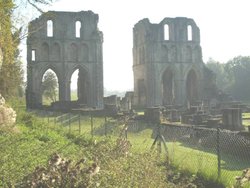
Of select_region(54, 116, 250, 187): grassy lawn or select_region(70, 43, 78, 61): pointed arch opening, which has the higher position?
select_region(70, 43, 78, 61): pointed arch opening

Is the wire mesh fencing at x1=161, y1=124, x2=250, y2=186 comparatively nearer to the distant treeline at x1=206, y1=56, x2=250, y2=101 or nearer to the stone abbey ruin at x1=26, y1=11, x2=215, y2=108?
the stone abbey ruin at x1=26, y1=11, x2=215, y2=108

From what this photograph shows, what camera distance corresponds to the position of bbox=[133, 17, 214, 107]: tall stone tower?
51344 millimetres

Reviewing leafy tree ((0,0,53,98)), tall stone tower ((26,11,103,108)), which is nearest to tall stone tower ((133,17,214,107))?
tall stone tower ((26,11,103,108))

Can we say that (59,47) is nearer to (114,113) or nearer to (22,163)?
(114,113)

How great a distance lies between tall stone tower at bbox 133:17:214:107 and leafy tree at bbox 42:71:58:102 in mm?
20984

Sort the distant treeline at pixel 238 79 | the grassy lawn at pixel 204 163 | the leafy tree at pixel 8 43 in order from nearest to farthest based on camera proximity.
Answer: the grassy lawn at pixel 204 163, the leafy tree at pixel 8 43, the distant treeline at pixel 238 79

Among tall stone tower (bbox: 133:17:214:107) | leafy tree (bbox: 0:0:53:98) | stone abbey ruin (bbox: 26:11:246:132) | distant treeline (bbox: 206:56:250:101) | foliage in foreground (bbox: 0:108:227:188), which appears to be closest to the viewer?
foliage in foreground (bbox: 0:108:227:188)

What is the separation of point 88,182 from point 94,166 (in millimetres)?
185

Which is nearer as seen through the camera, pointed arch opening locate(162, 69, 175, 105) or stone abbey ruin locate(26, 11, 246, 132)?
stone abbey ruin locate(26, 11, 246, 132)

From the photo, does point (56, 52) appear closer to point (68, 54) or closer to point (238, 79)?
point (68, 54)

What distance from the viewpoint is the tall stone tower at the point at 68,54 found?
46.2 meters

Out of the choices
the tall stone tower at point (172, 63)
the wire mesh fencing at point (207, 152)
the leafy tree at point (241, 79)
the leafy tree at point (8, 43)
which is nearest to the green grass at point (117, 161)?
the wire mesh fencing at point (207, 152)

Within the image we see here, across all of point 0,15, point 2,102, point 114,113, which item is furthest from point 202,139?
point 114,113

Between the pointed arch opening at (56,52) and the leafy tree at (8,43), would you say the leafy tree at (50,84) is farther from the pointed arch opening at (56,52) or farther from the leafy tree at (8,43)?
the leafy tree at (8,43)
